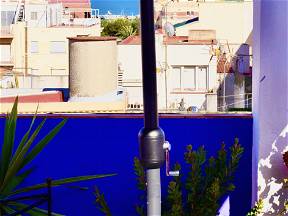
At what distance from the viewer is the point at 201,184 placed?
4.13 meters

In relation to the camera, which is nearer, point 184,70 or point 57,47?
point 184,70

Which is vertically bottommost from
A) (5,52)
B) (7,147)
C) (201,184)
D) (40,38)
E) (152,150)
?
(201,184)

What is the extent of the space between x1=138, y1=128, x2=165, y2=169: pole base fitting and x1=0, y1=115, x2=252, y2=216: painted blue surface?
2.20m

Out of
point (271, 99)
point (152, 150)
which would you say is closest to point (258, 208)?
point (271, 99)

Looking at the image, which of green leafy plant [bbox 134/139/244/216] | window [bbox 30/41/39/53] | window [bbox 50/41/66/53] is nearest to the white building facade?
window [bbox 50/41/66/53]

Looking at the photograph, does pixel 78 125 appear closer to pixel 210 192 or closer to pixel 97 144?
pixel 97 144

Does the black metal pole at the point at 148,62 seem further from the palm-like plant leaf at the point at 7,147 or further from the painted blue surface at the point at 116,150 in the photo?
the painted blue surface at the point at 116,150

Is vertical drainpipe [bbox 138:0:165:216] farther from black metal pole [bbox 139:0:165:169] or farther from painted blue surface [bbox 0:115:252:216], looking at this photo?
painted blue surface [bbox 0:115:252:216]

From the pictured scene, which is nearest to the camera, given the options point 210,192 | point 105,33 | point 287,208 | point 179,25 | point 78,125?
point 210,192

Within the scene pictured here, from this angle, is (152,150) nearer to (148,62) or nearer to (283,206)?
(148,62)

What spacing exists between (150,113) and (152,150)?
237mm

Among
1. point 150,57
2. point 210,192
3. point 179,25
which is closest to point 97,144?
point 210,192

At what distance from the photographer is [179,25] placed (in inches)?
A: 1326

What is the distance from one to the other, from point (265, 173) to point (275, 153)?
144 mm
